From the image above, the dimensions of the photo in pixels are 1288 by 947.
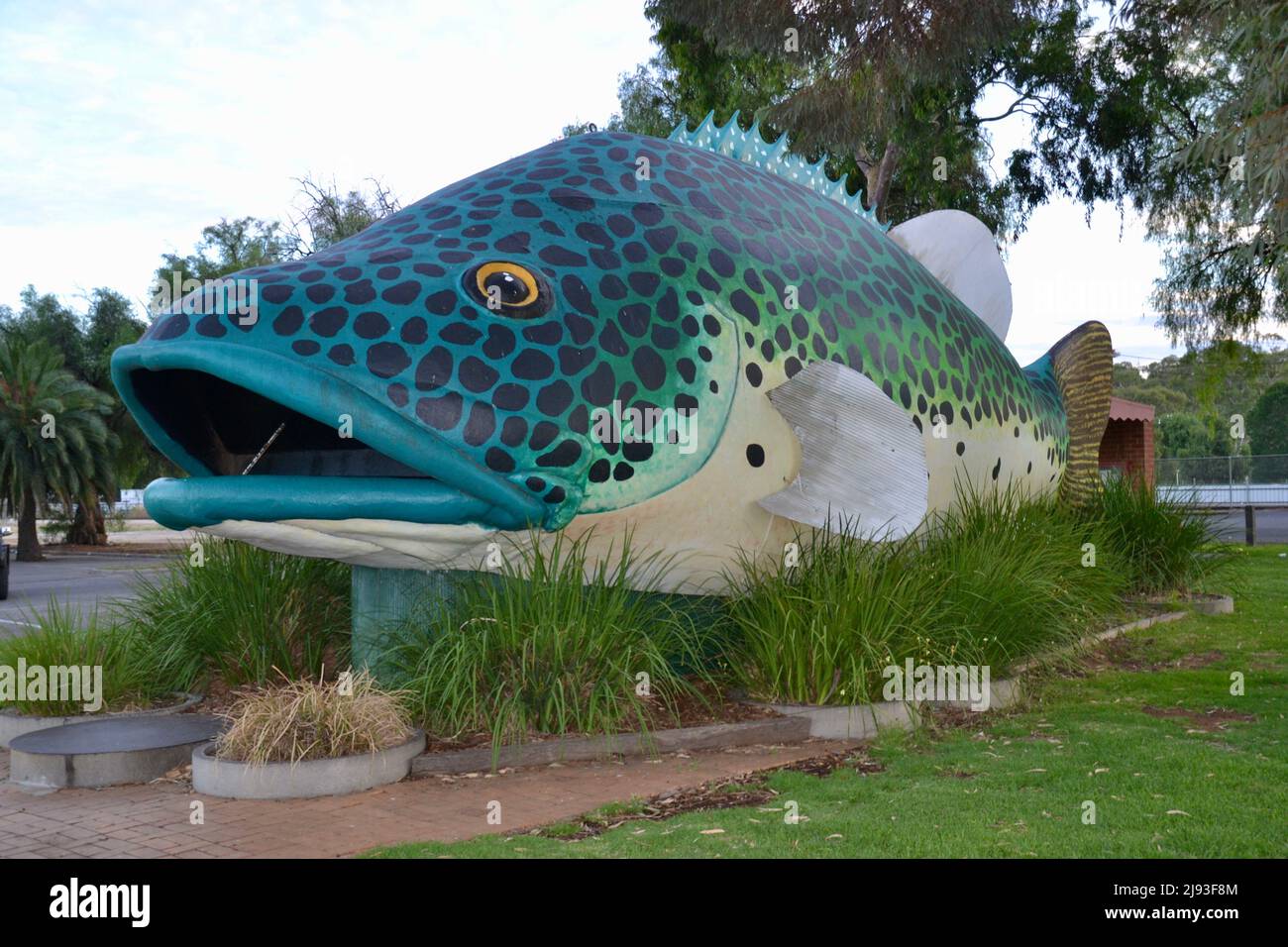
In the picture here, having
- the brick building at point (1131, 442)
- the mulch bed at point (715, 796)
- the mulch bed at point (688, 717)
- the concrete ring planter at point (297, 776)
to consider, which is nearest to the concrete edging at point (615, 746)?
the mulch bed at point (688, 717)

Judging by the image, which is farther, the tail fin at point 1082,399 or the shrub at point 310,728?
the tail fin at point 1082,399

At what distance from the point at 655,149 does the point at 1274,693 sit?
210 inches

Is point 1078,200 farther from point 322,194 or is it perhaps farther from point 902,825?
point 902,825

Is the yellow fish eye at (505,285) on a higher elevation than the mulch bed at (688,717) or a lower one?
higher

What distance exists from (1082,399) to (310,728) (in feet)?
26.3

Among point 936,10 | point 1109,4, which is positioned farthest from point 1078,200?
point 936,10

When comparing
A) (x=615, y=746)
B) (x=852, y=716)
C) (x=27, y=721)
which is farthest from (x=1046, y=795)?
(x=27, y=721)

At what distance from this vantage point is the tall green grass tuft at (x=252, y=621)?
794 cm

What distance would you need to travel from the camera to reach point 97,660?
7.89 m

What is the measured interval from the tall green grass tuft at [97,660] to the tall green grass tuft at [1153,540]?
8.98m

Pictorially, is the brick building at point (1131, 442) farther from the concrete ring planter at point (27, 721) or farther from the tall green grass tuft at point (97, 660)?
the concrete ring planter at point (27, 721)

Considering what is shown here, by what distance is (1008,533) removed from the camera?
860cm

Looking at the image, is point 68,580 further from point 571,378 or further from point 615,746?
point 571,378

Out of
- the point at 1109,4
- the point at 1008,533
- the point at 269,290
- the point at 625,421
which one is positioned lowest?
the point at 1008,533
